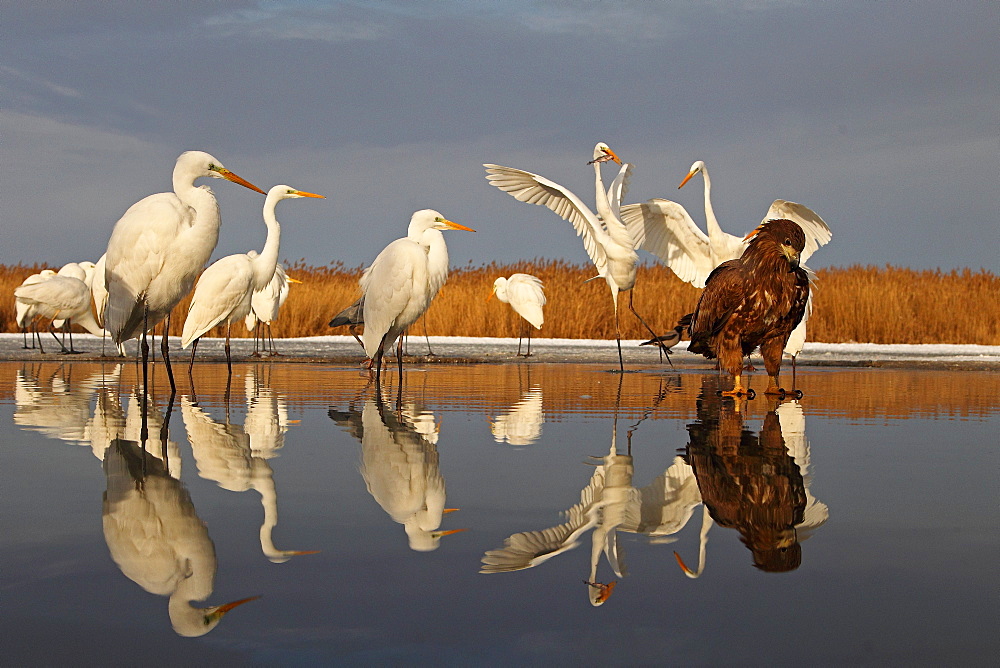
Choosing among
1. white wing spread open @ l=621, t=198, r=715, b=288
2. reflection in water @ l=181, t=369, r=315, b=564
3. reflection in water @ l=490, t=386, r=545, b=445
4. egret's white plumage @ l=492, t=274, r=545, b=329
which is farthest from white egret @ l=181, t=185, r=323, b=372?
egret's white plumage @ l=492, t=274, r=545, b=329

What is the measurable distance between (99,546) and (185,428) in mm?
2707

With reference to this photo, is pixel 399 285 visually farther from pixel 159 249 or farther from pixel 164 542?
pixel 164 542

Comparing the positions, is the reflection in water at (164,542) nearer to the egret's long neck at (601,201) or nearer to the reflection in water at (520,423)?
the reflection in water at (520,423)

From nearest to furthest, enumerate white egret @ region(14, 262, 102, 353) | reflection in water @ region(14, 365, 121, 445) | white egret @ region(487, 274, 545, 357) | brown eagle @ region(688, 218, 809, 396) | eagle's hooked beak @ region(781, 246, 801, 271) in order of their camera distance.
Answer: reflection in water @ region(14, 365, 121, 445) → eagle's hooked beak @ region(781, 246, 801, 271) → brown eagle @ region(688, 218, 809, 396) → white egret @ region(14, 262, 102, 353) → white egret @ region(487, 274, 545, 357)

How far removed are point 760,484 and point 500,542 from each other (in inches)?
46.8

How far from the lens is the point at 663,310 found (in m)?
19.9

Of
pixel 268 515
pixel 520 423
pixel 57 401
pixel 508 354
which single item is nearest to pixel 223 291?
pixel 57 401

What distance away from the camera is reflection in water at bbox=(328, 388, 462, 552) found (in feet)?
9.59

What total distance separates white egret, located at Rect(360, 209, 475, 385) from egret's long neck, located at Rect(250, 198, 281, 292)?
6.94ft

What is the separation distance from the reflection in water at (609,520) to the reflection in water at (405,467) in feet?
0.84

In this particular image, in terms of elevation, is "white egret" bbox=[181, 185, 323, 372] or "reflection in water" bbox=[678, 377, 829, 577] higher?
"white egret" bbox=[181, 185, 323, 372]

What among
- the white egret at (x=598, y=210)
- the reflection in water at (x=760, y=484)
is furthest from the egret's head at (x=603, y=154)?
the reflection in water at (x=760, y=484)

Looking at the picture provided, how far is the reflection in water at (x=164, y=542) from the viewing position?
210 centimetres

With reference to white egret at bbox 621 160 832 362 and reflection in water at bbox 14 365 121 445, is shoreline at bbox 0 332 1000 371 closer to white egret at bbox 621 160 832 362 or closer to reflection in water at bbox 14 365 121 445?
white egret at bbox 621 160 832 362
